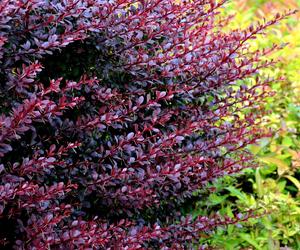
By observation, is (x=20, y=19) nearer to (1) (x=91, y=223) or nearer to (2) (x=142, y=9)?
(2) (x=142, y=9)

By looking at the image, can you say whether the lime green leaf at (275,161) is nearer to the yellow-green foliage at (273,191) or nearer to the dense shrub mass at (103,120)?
the yellow-green foliage at (273,191)

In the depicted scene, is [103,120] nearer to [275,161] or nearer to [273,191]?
[275,161]

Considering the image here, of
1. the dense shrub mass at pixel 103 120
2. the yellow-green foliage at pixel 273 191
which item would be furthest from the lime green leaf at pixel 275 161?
the dense shrub mass at pixel 103 120

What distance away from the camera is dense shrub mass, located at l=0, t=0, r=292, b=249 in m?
2.19

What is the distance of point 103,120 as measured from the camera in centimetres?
228

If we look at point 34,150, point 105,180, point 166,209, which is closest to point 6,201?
point 34,150

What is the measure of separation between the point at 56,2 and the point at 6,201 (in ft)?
2.88

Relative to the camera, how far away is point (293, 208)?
3609 mm

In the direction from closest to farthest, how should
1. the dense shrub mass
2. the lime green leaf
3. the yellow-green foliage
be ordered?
the dense shrub mass
the yellow-green foliage
the lime green leaf

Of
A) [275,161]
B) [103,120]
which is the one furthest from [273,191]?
[103,120]

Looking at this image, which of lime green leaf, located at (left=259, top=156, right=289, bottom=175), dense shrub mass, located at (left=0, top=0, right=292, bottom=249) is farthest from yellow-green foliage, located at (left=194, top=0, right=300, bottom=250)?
dense shrub mass, located at (left=0, top=0, right=292, bottom=249)

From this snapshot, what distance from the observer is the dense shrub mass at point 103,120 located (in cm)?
219

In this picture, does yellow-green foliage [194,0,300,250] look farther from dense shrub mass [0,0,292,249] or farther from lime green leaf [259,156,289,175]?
dense shrub mass [0,0,292,249]

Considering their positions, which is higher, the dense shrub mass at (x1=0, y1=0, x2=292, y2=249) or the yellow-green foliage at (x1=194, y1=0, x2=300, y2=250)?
the dense shrub mass at (x1=0, y1=0, x2=292, y2=249)
